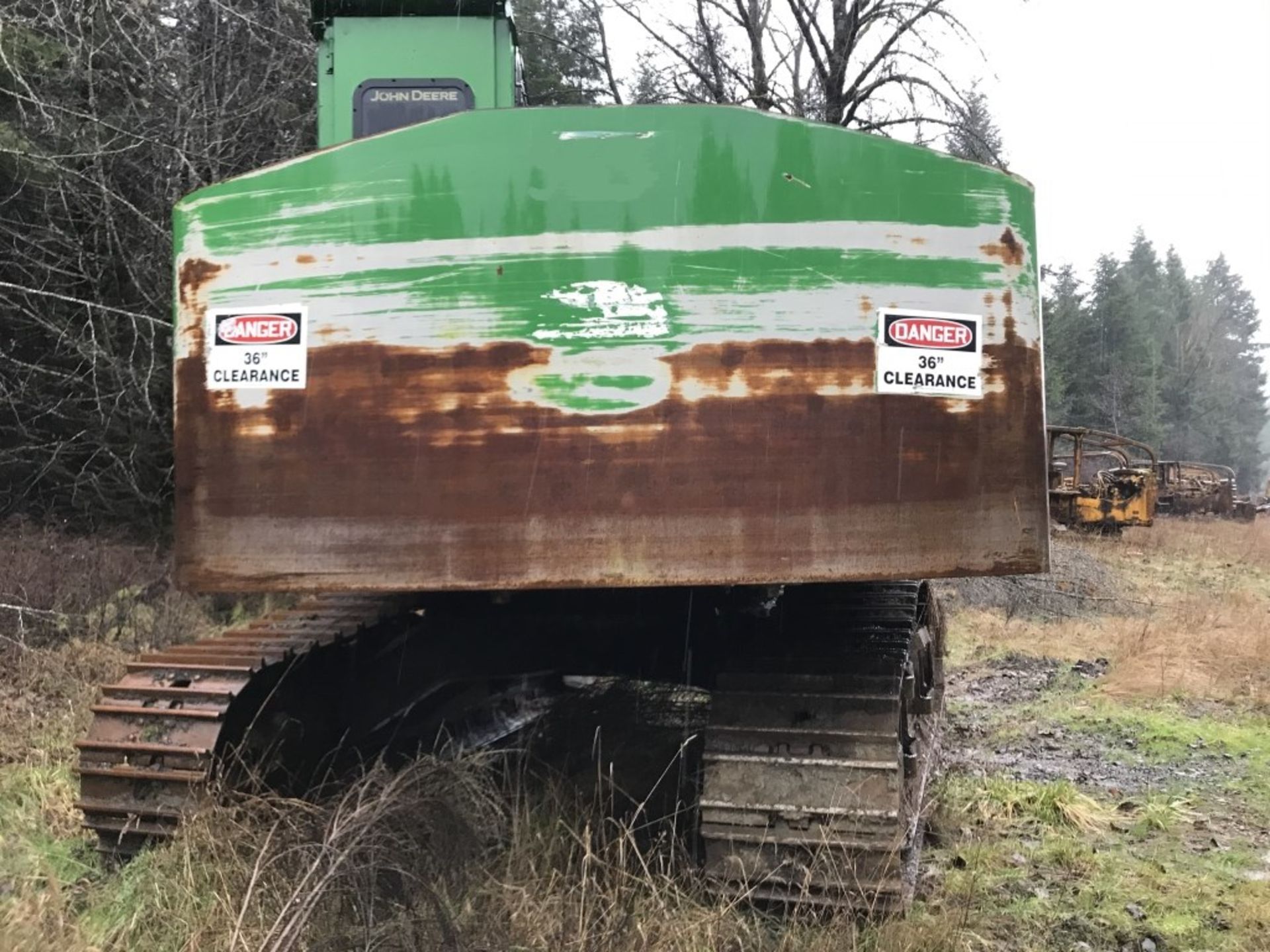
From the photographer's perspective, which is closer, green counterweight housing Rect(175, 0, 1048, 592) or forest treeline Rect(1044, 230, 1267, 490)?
green counterweight housing Rect(175, 0, 1048, 592)

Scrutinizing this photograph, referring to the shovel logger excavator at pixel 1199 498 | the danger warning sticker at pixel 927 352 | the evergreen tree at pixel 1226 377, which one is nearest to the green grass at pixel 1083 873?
the danger warning sticker at pixel 927 352

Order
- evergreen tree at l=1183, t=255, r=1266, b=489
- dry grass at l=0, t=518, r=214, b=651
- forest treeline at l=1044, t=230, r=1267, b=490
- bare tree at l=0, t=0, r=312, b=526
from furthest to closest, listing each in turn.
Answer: evergreen tree at l=1183, t=255, r=1266, b=489, forest treeline at l=1044, t=230, r=1267, b=490, bare tree at l=0, t=0, r=312, b=526, dry grass at l=0, t=518, r=214, b=651

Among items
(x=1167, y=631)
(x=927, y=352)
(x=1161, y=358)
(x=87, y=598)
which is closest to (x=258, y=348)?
(x=927, y=352)

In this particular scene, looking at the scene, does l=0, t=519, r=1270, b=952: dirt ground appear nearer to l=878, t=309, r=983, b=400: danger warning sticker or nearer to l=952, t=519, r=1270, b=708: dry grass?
l=952, t=519, r=1270, b=708: dry grass

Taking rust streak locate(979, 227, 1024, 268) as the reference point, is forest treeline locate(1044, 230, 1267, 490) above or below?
above

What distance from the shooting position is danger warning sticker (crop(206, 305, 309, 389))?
2924 millimetres

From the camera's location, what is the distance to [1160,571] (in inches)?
639

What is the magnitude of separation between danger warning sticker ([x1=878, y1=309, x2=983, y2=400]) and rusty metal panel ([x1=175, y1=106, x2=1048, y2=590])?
0.09 feet

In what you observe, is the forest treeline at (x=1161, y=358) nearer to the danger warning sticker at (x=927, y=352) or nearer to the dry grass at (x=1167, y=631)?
the dry grass at (x=1167, y=631)

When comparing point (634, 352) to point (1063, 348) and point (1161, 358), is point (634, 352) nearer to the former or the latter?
point (1063, 348)

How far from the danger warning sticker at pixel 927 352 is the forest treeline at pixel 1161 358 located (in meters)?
32.5

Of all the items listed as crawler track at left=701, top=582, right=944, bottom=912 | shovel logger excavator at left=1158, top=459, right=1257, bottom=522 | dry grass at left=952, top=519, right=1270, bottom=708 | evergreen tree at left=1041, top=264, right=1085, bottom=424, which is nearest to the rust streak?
crawler track at left=701, top=582, right=944, bottom=912

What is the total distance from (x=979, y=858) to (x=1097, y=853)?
54cm

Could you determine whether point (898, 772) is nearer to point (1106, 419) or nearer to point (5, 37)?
point (5, 37)
